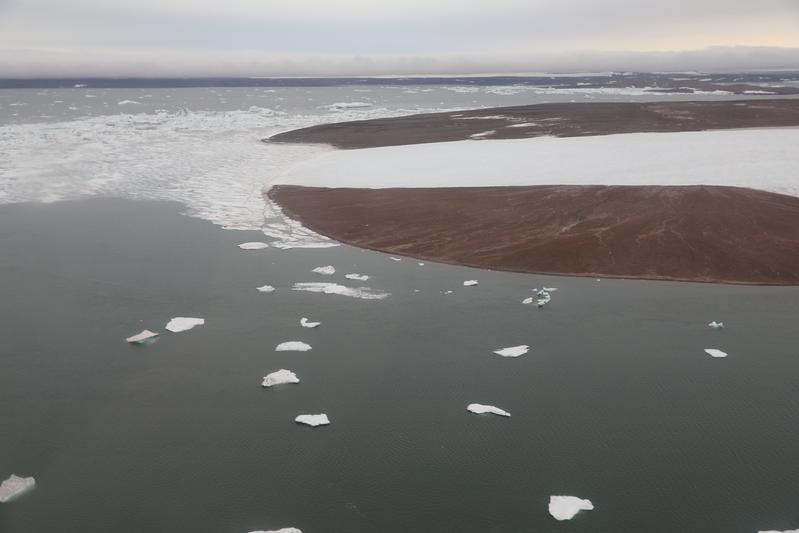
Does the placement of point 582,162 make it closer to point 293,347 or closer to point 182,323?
point 293,347

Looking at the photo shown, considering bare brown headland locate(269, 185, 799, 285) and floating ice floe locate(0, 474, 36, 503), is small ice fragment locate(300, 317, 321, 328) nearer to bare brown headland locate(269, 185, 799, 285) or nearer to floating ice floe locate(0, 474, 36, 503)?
bare brown headland locate(269, 185, 799, 285)

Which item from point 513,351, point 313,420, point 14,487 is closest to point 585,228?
point 513,351

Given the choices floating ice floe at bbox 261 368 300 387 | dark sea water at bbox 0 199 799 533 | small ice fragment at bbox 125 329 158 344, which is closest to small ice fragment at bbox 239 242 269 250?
dark sea water at bbox 0 199 799 533

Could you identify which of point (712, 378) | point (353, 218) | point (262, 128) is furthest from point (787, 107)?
point (712, 378)

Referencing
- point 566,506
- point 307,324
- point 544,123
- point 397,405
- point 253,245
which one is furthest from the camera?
point 544,123

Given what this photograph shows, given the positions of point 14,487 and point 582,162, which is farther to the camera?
point 582,162

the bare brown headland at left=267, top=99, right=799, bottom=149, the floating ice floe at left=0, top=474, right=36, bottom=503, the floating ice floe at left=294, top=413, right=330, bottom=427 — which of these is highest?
the bare brown headland at left=267, top=99, right=799, bottom=149

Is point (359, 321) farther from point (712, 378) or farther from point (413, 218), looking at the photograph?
point (413, 218)
